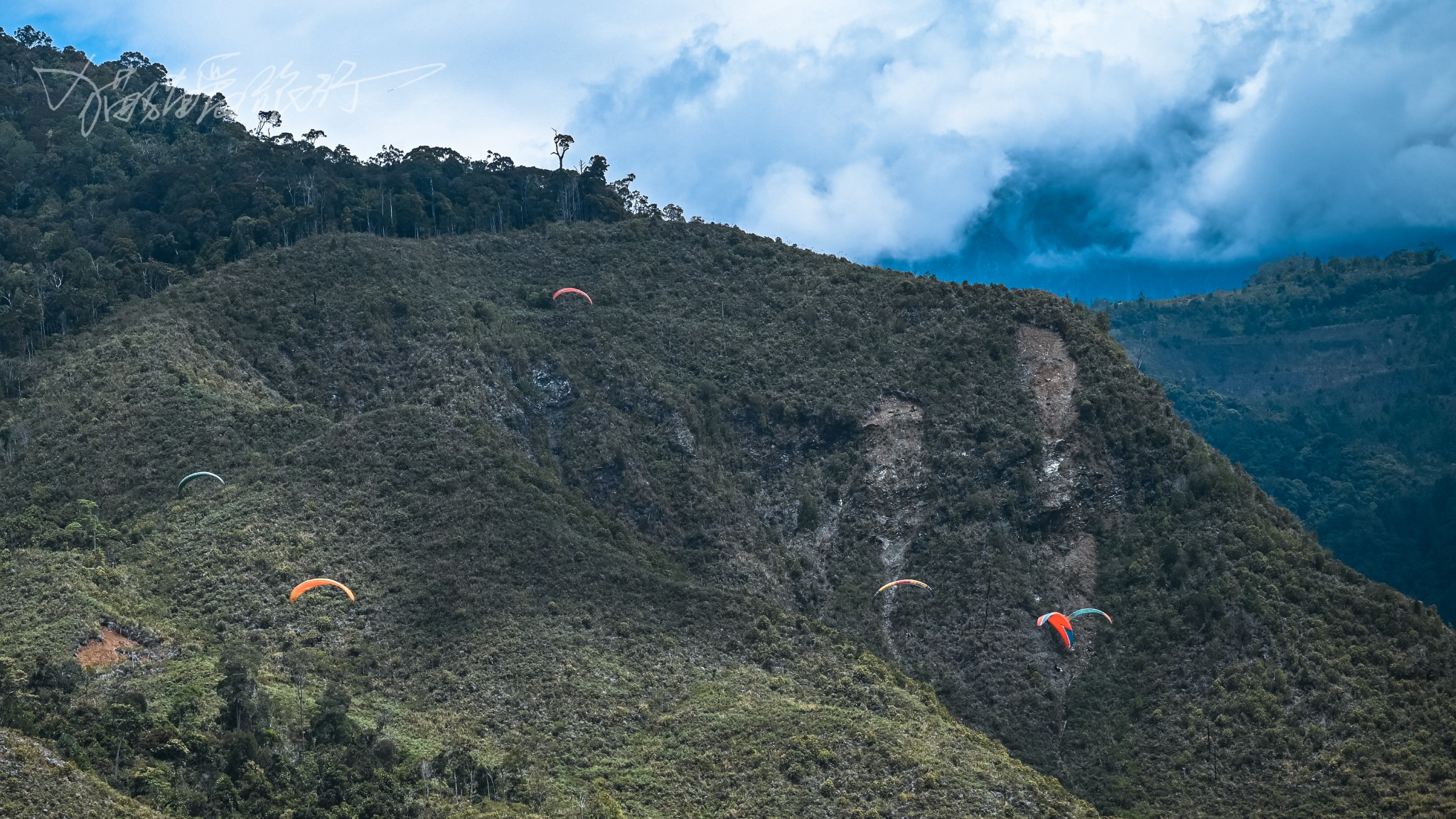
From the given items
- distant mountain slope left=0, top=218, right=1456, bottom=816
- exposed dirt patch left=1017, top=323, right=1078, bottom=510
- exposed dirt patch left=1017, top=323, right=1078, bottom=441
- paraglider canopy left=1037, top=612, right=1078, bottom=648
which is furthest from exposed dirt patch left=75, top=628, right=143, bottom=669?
exposed dirt patch left=1017, top=323, right=1078, bottom=441

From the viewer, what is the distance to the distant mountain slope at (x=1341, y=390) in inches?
4469

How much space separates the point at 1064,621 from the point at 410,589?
2920cm

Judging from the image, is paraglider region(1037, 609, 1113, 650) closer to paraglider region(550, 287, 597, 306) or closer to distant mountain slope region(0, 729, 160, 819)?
paraglider region(550, 287, 597, 306)

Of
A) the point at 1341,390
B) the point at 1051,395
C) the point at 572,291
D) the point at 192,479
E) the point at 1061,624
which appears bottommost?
the point at 192,479

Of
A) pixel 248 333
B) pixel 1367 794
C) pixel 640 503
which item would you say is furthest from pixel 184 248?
pixel 1367 794

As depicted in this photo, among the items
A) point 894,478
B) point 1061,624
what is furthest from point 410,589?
point 1061,624

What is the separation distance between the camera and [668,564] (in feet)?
246

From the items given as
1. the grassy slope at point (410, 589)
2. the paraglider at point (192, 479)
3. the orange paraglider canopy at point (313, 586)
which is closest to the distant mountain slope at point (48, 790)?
the grassy slope at point (410, 589)

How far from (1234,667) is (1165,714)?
3.67 m

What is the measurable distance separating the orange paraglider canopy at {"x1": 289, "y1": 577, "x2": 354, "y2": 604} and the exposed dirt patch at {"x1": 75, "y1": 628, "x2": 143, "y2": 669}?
648cm

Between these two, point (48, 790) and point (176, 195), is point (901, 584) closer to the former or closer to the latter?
point (48, 790)

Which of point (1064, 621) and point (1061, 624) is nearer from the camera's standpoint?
point (1061, 624)

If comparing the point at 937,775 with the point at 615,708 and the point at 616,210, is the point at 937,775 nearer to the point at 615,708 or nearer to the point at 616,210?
the point at 615,708

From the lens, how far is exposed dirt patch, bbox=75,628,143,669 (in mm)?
56750
